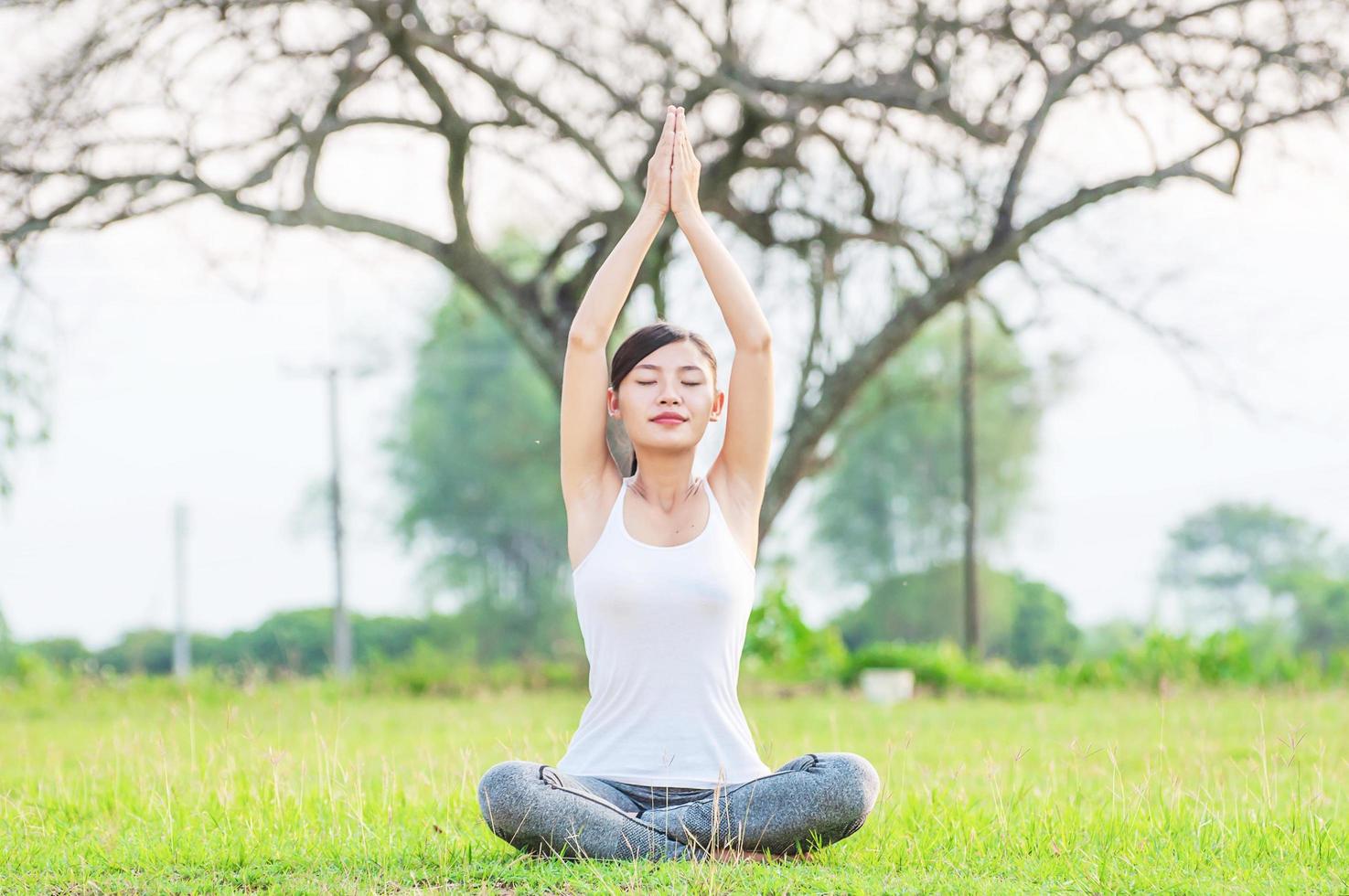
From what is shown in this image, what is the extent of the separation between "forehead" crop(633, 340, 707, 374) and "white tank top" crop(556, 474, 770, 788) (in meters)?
0.43

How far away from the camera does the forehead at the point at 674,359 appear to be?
3518 millimetres

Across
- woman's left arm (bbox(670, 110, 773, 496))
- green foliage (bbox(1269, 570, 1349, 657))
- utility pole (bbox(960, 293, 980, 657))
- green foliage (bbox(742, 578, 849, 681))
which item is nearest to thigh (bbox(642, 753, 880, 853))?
woman's left arm (bbox(670, 110, 773, 496))

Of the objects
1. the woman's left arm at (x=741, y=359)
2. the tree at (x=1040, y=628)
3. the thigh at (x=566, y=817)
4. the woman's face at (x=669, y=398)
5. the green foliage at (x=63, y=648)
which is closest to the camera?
the thigh at (x=566, y=817)

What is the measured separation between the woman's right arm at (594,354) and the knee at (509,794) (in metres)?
0.66

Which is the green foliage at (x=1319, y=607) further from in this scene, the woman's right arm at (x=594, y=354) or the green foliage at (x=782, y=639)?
the woman's right arm at (x=594, y=354)

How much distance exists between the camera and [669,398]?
11.3ft

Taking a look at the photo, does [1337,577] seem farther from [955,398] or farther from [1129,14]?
[1129,14]

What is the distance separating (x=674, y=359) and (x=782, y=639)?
11148 millimetres

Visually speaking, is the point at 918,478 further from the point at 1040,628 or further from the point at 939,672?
the point at 939,672

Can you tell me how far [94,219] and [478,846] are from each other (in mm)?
8513

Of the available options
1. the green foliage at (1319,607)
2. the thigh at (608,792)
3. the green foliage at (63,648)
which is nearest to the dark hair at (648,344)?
the thigh at (608,792)

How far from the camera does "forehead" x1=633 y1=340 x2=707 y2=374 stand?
3518 mm

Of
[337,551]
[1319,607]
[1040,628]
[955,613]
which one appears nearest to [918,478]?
[955,613]

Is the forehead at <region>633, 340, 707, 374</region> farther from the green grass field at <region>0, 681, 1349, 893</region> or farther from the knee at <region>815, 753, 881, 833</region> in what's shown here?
the green grass field at <region>0, 681, 1349, 893</region>
